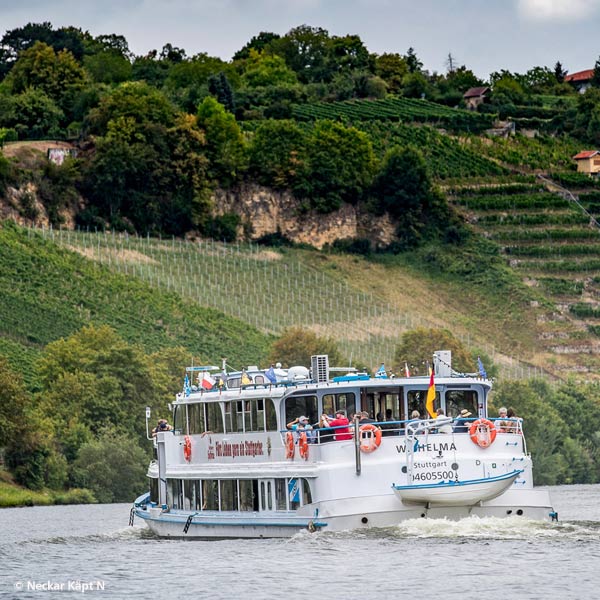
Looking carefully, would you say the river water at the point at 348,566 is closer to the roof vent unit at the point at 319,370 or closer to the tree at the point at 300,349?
the roof vent unit at the point at 319,370

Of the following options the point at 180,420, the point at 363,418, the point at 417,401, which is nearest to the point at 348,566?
the point at 363,418

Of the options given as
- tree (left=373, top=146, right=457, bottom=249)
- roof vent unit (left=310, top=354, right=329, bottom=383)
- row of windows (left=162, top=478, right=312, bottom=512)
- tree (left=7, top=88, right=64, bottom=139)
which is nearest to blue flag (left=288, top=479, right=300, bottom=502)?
row of windows (left=162, top=478, right=312, bottom=512)

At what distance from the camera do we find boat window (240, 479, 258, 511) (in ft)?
213

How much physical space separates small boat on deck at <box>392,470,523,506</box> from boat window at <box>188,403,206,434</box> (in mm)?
9048

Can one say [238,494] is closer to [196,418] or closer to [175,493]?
[196,418]

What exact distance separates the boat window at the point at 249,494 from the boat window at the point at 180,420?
4049mm

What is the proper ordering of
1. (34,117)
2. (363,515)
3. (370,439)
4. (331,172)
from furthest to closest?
(34,117), (331,172), (370,439), (363,515)

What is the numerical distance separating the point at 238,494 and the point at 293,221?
5254 inches

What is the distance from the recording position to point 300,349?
137m

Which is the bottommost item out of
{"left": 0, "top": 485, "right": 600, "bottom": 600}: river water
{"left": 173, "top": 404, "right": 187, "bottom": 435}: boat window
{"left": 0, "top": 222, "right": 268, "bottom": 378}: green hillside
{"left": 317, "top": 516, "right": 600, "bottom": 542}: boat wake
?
{"left": 0, "top": 485, "right": 600, "bottom": 600}: river water

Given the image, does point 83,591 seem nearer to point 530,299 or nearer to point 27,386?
point 27,386

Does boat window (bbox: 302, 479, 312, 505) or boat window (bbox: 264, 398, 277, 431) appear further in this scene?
boat window (bbox: 264, 398, 277, 431)

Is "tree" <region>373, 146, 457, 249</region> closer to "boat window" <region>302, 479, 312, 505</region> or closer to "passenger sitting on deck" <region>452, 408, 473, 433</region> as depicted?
"passenger sitting on deck" <region>452, 408, 473, 433</region>

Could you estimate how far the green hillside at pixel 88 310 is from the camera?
145 metres
